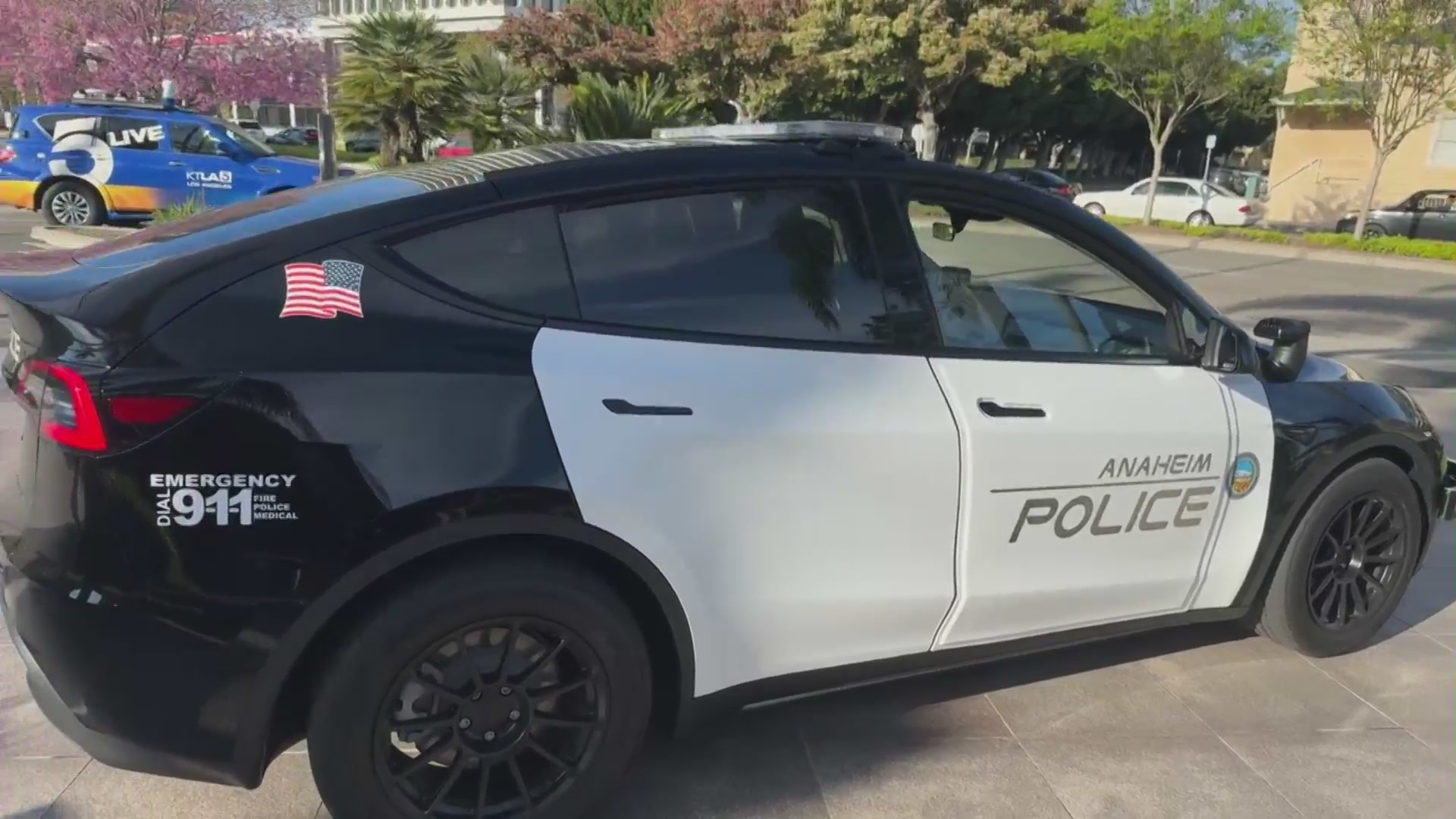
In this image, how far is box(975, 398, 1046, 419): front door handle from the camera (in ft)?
9.15

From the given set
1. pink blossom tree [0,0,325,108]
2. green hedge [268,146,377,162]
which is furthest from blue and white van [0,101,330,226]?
green hedge [268,146,377,162]

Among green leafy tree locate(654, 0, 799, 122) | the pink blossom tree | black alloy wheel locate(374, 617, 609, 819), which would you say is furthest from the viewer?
green leafy tree locate(654, 0, 799, 122)

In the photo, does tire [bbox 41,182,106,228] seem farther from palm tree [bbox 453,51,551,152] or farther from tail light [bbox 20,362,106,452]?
tail light [bbox 20,362,106,452]

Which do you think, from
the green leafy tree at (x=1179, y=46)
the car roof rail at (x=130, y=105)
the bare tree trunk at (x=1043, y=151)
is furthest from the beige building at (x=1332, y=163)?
the car roof rail at (x=130, y=105)

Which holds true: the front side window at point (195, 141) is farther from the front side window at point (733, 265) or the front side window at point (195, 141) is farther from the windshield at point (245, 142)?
the front side window at point (733, 265)

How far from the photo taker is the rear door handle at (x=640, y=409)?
2391 mm

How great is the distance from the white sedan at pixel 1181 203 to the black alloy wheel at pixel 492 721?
2703 cm

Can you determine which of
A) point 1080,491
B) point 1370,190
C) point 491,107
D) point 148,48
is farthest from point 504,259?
point 1370,190

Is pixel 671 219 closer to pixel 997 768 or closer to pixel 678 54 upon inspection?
pixel 997 768

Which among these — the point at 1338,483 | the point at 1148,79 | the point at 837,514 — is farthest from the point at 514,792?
the point at 1148,79

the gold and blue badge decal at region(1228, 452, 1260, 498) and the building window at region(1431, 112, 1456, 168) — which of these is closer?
the gold and blue badge decal at region(1228, 452, 1260, 498)

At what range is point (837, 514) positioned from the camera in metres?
2.65

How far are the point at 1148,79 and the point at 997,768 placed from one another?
84.8ft

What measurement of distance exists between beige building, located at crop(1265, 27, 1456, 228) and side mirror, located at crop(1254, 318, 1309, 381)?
29432 millimetres
